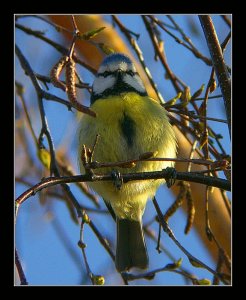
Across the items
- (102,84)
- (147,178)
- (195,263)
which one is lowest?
(195,263)

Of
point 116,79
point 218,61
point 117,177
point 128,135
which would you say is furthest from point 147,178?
point 116,79

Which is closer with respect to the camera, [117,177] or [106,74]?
[117,177]

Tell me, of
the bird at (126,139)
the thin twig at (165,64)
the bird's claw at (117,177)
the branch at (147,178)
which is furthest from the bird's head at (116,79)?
the branch at (147,178)

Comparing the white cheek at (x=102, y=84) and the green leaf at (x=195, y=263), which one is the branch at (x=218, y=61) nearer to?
the green leaf at (x=195, y=263)

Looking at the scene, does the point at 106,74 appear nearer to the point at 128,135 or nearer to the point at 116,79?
the point at 116,79

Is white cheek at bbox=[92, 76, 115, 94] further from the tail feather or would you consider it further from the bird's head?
the tail feather

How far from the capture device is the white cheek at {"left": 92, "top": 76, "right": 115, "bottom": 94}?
193 centimetres

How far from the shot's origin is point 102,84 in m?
1.96

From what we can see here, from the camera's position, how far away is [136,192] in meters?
1.90

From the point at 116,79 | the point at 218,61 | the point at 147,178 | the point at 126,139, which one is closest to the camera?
the point at 147,178

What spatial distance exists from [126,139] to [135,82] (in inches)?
11.5
